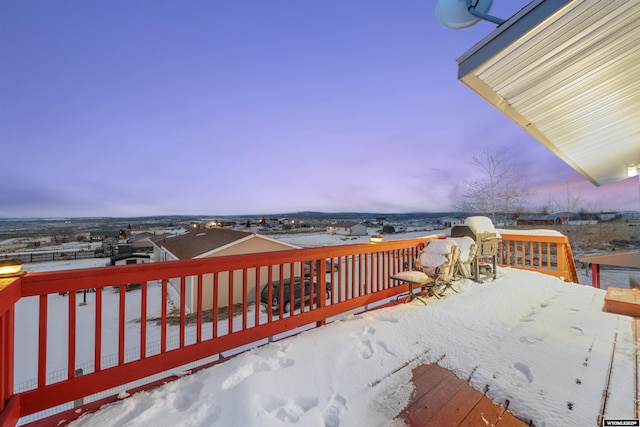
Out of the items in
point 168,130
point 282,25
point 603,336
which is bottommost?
point 603,336

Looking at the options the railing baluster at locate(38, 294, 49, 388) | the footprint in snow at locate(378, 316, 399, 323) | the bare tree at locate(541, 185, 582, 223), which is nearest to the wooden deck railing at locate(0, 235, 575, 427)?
the railing baluster at locate(38, 294, 49, 388)

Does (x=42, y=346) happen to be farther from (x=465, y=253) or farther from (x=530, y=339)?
(x=465, y=253)

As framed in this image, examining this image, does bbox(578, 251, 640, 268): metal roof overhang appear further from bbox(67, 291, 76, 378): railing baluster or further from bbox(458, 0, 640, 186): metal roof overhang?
bbox(67, 291, 76, 378): railing baluster

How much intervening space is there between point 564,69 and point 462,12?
1131 mm

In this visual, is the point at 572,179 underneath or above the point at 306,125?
underneath

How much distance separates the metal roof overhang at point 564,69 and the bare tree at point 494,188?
411 inches

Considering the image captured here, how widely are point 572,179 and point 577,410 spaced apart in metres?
20.6

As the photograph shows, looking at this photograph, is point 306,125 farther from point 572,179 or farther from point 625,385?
point 572,179

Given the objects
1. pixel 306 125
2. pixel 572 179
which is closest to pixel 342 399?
pixel 306 125

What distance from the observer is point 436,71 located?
27.2 feet

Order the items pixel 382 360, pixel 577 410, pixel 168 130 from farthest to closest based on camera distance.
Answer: pixel 168 130, pixel 382 360, pixel 577 410

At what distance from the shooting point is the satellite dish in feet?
8.41

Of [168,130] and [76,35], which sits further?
[168,130]

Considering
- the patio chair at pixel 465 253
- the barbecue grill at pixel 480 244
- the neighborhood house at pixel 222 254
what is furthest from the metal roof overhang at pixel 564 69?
the neighborhood house at pixel 222 254
